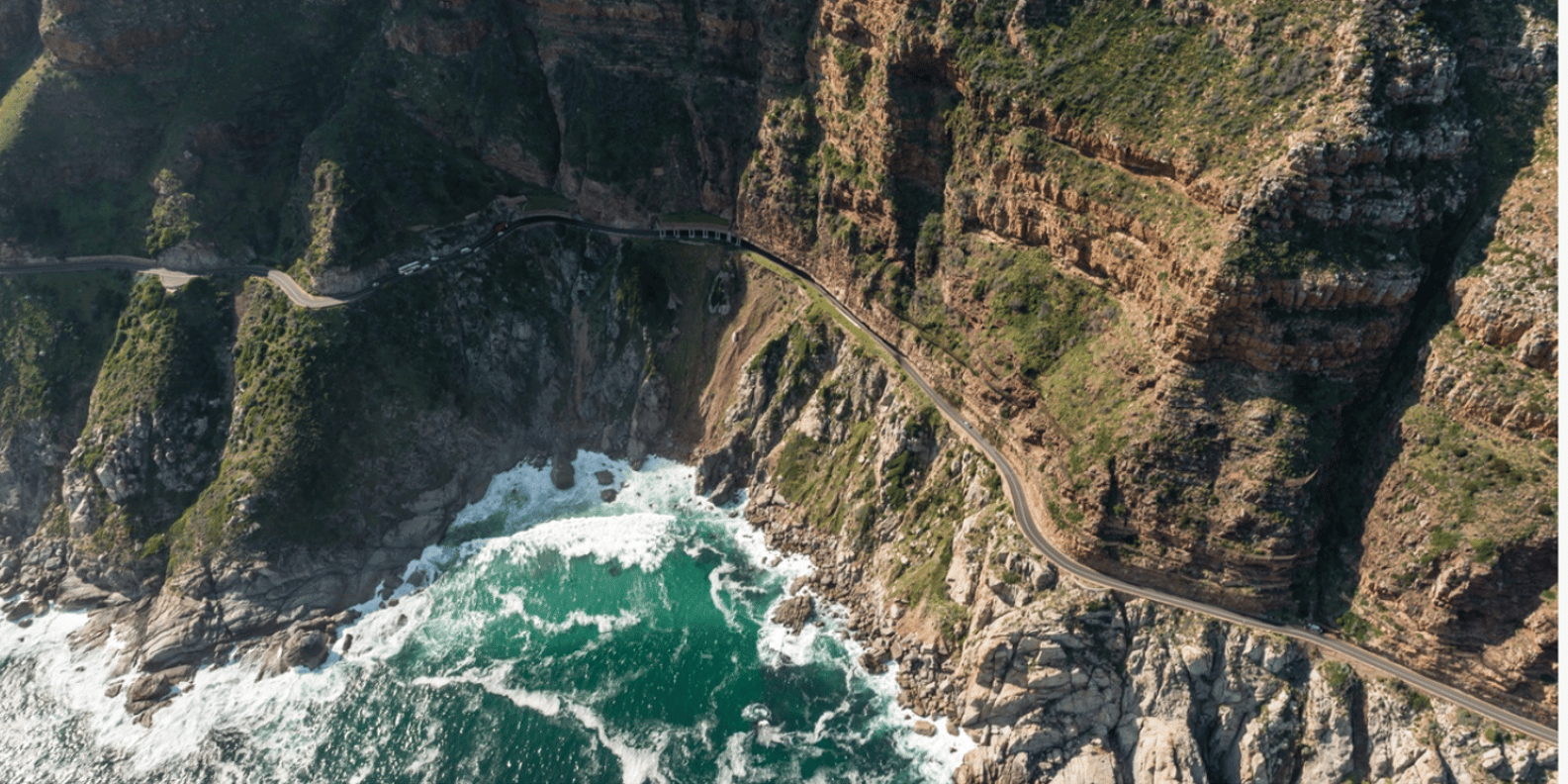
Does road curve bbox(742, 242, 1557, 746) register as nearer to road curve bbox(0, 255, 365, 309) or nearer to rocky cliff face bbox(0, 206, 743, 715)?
rocky cliff face bbox(0, 206, 743, 715)

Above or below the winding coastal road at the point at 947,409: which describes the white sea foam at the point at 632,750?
below

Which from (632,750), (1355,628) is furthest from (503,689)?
(1355,628)

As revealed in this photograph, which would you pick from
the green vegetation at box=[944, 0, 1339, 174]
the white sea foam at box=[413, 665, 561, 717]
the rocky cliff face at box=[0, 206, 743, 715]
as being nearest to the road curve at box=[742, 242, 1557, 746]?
the green vegetation at box=[944, 0, 1339, 174]

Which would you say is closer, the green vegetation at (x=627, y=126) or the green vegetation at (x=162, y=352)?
the green vegetation at (x=162, y=352)

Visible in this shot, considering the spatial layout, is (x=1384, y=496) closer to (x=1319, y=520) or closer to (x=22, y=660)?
(x=1319, y=520)

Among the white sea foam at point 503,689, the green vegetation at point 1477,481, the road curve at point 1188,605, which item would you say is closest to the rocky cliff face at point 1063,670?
the road curve at point 1188,605

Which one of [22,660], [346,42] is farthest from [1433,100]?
[22,660]

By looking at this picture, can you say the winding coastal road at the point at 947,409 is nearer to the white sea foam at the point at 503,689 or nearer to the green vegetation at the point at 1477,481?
the green vegetation at the point at 1477,481
